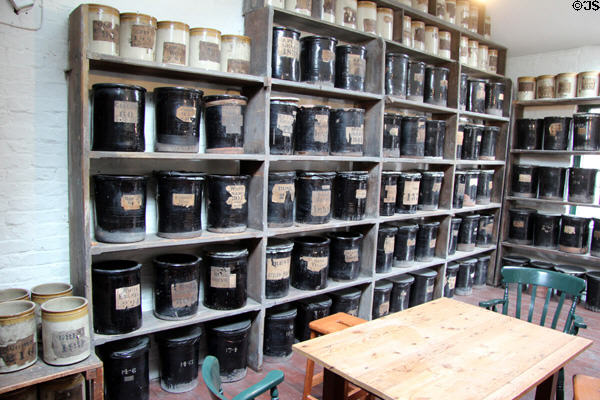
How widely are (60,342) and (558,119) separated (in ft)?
15.6

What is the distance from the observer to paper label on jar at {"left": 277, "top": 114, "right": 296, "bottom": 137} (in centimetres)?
279

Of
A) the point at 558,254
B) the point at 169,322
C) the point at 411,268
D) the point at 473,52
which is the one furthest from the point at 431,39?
the point at 169,322

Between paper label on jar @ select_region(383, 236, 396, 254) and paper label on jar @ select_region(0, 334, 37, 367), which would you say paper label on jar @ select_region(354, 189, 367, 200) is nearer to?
paper label on jar @ select_region(383, 236, 396, 254)

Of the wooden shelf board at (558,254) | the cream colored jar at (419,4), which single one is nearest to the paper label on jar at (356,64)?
the cream colored jar at (419,4)

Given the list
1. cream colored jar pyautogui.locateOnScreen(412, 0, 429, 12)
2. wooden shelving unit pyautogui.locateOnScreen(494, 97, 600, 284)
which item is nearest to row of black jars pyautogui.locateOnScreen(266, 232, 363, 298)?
cream colored jar pyautogui.locateOnScreen(412, 0, 429, 12)

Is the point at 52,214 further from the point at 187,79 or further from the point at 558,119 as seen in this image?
the point at 558,119

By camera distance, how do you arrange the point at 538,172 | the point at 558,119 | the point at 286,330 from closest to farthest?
the point at 286,330 < the point at 558,119 < the point at 538,172

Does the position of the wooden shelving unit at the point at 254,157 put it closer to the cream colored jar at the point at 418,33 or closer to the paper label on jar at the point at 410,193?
the cream colored jar at the point at 418,33

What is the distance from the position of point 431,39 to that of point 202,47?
7.51 feet

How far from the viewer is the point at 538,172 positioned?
4.72 metres

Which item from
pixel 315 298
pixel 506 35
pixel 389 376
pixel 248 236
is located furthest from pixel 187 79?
pixel 506 35

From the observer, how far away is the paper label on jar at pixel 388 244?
356 centimetres

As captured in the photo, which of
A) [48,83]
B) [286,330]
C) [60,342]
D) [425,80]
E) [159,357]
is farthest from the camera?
[425,80]

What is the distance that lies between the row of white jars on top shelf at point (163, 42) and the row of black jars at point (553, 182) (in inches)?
139
